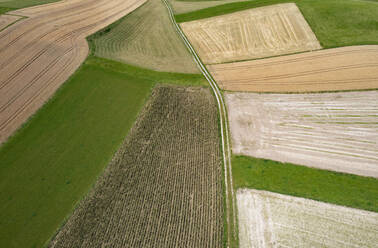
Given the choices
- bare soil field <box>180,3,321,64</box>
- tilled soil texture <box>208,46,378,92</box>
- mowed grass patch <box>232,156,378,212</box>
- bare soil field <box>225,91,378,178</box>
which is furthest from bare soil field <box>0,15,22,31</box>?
mowed grass patch <box>232,156,378,212</box>

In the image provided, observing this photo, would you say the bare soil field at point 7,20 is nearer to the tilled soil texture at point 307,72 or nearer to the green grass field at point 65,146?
the green grass field at point 65,146

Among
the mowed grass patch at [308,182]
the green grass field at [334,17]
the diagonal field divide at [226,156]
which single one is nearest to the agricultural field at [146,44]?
the diagonal field divide at [226,156]

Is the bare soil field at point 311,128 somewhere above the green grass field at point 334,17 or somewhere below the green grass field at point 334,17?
below

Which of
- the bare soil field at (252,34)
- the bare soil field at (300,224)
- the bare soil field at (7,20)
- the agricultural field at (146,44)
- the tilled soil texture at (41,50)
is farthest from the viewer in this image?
the bare soil field at (7,20)

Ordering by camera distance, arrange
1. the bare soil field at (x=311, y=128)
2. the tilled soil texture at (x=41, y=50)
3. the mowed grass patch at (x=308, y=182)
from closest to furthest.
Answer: the mowed grass patch at (x=308, y=182) → the bare soil field at (x=311, y=128) → the tilled soil texture at (x=41, y=50)

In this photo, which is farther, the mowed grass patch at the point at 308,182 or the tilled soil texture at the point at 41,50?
the tilled soil texture at the point at 41,50

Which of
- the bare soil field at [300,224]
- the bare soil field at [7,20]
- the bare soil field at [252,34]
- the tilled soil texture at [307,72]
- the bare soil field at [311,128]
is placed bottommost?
the bare soil field at [300,224]
